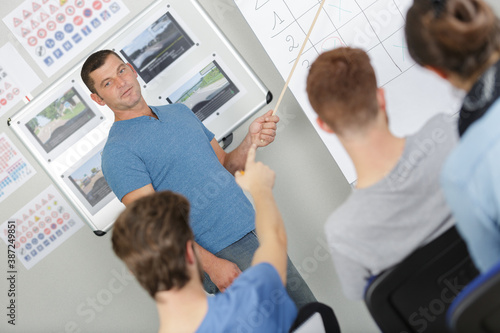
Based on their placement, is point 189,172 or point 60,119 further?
point 60,119

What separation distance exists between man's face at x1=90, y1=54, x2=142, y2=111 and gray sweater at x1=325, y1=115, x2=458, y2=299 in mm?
966

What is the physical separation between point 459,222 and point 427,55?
1.02ft

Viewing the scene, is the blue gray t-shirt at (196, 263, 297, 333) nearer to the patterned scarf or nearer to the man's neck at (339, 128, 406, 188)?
the man's neck at (339, 128, 406, 188)

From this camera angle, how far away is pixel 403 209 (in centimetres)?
100

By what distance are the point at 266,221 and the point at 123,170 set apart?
0.63m

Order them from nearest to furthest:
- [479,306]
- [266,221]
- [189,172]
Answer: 1. [479,306]
2. [266,221]
3. [189,172]

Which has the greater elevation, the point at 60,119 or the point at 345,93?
the point at 60,119

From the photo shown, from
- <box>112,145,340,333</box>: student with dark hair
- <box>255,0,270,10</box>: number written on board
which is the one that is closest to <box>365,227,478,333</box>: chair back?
<box>112,145,340,333</box>: student with dark hair

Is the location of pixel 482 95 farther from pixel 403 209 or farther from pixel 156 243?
pixel 156 243

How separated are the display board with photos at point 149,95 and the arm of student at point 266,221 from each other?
2.36 ft

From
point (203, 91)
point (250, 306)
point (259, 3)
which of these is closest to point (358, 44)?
point (259, 3)

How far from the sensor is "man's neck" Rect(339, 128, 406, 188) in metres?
1.03

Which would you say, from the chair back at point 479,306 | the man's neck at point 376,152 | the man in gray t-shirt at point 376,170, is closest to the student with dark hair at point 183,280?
the man in gray t-shirt at point 376,170

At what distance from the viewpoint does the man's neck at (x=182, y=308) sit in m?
1.02
